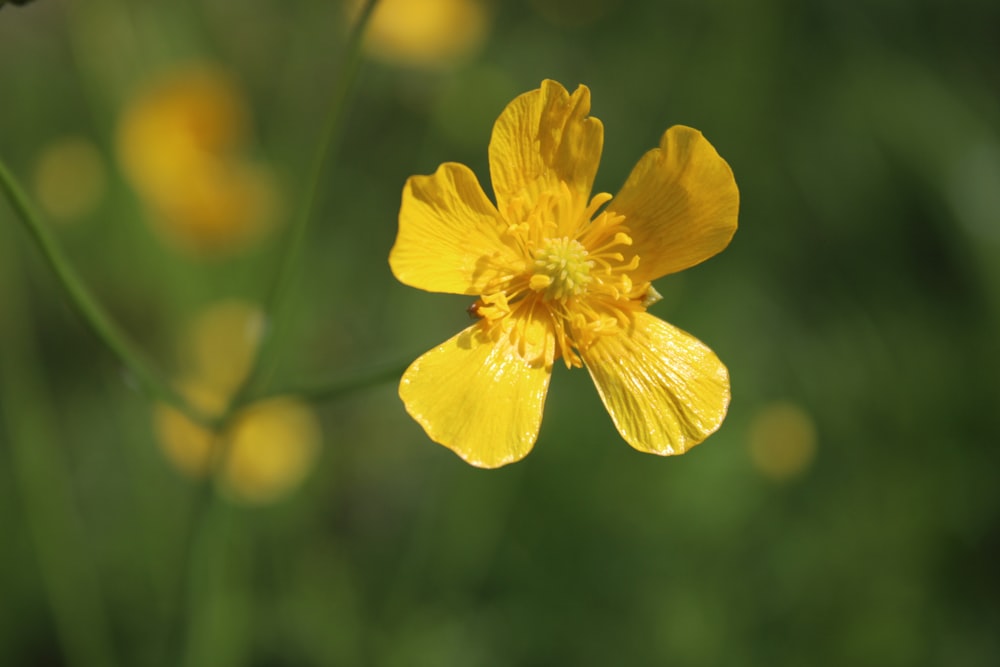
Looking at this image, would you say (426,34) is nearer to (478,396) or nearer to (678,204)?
(678,204)

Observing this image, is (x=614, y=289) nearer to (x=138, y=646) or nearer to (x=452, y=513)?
(x=452, y=513)

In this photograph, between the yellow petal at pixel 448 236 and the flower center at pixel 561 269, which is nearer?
the yellow petal at pixel 448 236

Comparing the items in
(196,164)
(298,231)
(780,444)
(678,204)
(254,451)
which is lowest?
(254,451)

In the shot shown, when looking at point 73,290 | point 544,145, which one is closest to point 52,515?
point 73,290

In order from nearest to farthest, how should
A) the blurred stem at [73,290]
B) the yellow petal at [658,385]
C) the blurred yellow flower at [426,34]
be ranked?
the blurred stem at [73,290], the yellow petal at [658,385], the blurred yellow flower at [426,34]

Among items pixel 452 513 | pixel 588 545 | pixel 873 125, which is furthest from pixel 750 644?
pixel 873 125

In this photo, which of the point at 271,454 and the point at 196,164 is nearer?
the point at 271,454

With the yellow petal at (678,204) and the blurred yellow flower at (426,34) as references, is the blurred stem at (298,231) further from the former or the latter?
the blurred yellow flower at (426,34)

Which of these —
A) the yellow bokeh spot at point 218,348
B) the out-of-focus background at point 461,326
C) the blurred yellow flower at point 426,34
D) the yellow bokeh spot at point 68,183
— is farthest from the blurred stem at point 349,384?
the blurred yellow flower at point 426,34
